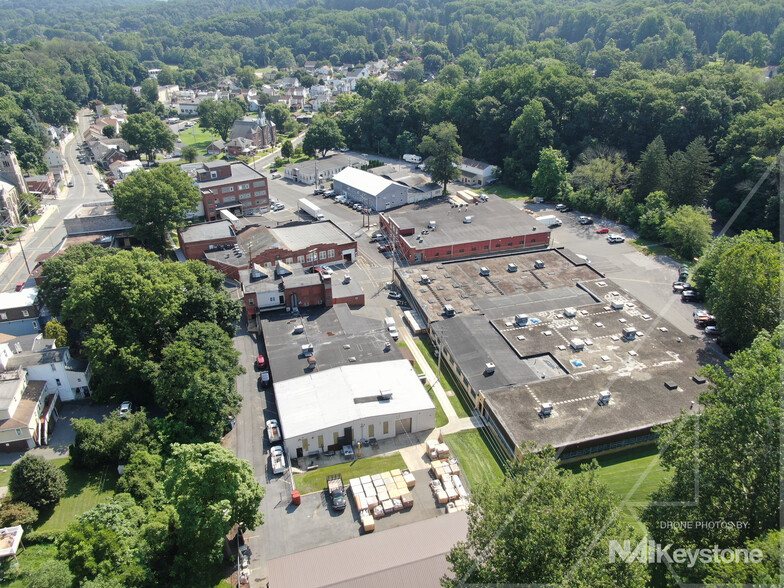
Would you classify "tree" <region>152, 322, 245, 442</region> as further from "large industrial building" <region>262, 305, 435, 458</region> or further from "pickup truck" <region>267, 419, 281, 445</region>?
"large industrial building" <region>262, 305, 435, 458</region>

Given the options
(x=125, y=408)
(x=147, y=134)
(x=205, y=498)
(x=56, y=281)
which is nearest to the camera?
(x=205, y=498)

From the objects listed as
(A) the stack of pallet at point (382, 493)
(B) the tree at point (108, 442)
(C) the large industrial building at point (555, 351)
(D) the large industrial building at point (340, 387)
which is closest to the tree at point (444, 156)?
(C) the large industrial building at point (555, 351)

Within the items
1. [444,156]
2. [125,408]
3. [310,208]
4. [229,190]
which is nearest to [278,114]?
[229,190]

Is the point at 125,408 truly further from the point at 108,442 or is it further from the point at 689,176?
the point at 689,176

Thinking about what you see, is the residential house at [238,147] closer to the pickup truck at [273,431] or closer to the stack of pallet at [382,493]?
the pickup truck at [273,431]

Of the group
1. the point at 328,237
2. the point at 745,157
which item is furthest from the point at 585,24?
the point at 328,237

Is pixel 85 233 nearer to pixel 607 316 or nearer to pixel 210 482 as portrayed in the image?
pixel 210 482

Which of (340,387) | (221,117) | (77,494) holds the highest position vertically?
(340,387)
